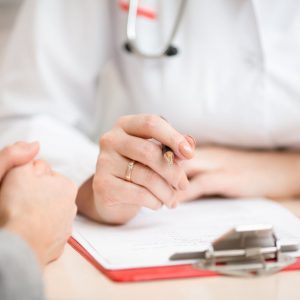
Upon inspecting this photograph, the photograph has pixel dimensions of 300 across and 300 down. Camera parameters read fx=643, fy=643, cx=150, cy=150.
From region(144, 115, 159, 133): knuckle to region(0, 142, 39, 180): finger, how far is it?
0.15 meters

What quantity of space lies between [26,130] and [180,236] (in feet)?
1.45

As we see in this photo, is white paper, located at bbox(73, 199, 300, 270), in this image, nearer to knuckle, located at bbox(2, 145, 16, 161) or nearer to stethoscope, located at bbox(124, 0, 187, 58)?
knuckle, located at bbox(2, 145, 16, 161)

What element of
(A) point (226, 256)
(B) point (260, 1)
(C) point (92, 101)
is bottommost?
(C) point (92, 101)

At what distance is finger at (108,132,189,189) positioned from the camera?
85cm

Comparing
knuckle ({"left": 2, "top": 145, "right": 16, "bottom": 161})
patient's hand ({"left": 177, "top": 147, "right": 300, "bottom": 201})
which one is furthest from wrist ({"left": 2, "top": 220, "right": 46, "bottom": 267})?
patient's hand ({"left": 177, "top": 147, "right": 300, "bottom": 201})

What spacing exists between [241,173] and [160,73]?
0.24 meters

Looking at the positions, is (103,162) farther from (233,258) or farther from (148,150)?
(233,258)

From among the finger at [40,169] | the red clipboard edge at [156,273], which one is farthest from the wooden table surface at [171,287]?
the finger at [40,169]

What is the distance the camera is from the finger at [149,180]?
34.1 inches

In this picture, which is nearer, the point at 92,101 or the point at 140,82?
the point at 140,82

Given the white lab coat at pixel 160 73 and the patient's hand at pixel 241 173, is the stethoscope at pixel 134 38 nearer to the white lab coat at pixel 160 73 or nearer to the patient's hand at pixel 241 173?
the white lab coat at pixel 160 73

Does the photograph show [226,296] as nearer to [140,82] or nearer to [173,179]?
[173,179]

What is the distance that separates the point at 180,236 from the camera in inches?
32.4

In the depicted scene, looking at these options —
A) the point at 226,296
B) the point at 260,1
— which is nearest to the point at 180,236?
the point at 226,296
